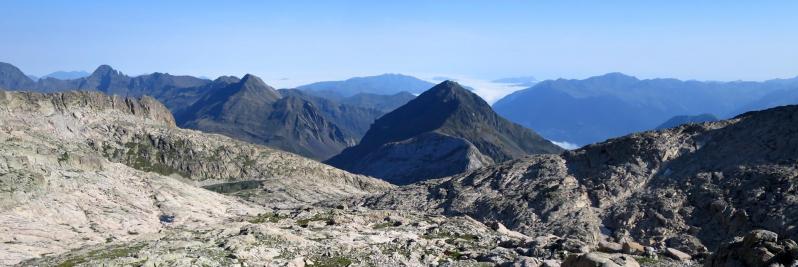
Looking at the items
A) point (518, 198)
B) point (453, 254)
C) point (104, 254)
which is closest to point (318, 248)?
point (453, 254)

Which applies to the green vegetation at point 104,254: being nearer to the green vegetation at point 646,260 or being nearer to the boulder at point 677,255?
the green vegetation at point 646,260

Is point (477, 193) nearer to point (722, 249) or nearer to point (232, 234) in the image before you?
point (232, 234)

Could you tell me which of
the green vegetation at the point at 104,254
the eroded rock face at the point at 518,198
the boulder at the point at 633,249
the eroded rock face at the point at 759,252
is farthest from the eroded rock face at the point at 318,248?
the eroded rock face at the point at 518,198

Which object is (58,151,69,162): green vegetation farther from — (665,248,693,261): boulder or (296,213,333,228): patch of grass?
(665,248,693,261): boulder

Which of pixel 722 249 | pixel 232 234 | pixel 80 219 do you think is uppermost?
pixel 722 249

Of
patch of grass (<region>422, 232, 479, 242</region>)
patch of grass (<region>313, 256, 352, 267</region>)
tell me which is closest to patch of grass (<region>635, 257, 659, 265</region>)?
patch of grass (<region>422, 232, 479, 242</region>)

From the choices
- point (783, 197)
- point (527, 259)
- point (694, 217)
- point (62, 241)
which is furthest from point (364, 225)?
point (783, 197)
